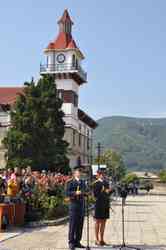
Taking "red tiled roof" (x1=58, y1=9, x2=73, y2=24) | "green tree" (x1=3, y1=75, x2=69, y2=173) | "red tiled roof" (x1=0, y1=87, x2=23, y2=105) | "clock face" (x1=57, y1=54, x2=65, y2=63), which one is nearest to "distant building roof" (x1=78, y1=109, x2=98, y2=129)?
"clock face" (x1=57, y1=54, x2=65, y2=63)

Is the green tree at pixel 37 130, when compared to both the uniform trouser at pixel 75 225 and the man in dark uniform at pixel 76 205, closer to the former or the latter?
the man in dark uniform at pixel 76 205

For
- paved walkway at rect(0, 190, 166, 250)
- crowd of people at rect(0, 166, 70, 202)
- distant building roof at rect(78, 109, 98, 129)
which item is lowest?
paved walkway at rect(0, 190, 166, 250)

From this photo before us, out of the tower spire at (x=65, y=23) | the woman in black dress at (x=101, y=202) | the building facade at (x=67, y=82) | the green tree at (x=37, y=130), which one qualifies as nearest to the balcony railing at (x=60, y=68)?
the building facade at (x=67, y=82)

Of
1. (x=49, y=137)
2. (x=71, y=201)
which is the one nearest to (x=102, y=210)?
(x=71, y=201)

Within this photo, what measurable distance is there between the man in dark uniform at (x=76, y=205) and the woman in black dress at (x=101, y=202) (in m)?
0.76

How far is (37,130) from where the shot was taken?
151 ft

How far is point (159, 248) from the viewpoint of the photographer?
A: 12.5 metres

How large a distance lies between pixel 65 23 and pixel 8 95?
495 inches

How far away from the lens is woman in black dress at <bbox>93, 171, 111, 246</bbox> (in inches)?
522

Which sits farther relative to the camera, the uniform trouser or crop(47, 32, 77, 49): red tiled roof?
crop(47, 32, 77, 49): red tiled roof

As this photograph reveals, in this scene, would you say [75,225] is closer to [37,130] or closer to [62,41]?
[37,130]

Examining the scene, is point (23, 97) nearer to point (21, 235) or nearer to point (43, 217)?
point (43, 217)

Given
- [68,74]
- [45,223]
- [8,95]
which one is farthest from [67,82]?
[45,223]

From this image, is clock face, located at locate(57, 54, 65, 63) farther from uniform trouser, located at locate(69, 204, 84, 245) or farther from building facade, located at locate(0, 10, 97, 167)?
uniform trouser, located at locate(69, 204, 84, 245)
